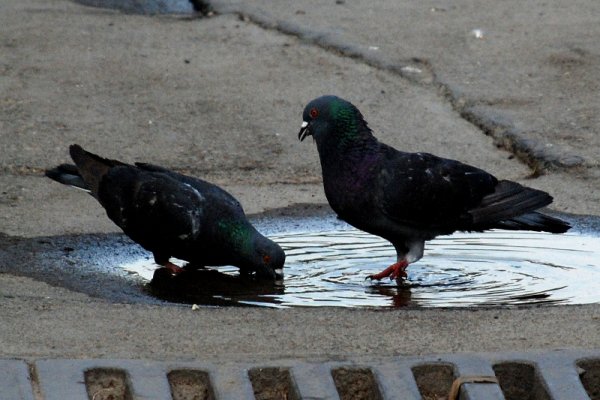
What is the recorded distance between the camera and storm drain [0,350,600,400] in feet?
13.5

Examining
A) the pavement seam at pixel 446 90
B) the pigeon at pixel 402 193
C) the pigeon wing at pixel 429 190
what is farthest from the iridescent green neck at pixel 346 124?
the pavement seam at pixel 446 90

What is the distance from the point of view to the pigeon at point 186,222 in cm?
574

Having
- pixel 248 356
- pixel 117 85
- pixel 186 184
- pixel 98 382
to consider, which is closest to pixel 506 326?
pixel 248 356

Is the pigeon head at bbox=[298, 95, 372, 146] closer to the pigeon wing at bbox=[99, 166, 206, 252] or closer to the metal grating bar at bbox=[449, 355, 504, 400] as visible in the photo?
the pigeon wing at bbox=[99, 166, 206, 252]

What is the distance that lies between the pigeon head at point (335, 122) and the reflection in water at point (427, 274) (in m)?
0.57

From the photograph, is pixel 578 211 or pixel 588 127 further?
pixel 588 127

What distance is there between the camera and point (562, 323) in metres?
4.71

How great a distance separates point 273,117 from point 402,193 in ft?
7.50

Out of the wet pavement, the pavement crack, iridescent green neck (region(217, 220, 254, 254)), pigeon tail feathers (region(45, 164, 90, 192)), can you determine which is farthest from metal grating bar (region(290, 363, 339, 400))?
pigeon tail feathers (region(45, 164, 90, 192))

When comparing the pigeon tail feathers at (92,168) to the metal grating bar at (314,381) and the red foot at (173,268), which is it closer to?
the red foot at (173,268)

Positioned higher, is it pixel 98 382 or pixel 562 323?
pixel 562 323

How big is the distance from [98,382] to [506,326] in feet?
4.75

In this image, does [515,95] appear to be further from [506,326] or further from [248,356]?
[248,356]

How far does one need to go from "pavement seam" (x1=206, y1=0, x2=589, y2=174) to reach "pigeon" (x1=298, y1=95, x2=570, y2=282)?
109 centimetres
